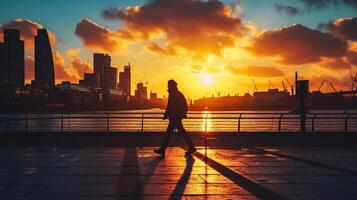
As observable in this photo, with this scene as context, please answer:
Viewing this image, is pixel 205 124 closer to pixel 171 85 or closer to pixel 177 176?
pixel 171 85

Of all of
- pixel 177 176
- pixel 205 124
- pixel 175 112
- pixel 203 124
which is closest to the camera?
pixel 177 176

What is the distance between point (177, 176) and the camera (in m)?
8.78

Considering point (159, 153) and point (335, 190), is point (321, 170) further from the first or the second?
point (159, 153)

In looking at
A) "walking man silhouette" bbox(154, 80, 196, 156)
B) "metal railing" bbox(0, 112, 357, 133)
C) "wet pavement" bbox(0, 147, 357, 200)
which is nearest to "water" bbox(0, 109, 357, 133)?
"metal railing" bbox(0, 112, 357, 133)

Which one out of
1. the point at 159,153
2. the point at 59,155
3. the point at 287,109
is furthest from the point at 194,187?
the point at 287,109

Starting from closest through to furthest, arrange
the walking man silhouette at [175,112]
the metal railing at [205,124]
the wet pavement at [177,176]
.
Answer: the wet pavement at [177,176] → the walking man silhouette at [175,112] → the metal railing at [205,124]

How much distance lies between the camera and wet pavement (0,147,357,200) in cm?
688

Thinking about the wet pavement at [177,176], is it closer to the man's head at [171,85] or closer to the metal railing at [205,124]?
the man's head at [171,85]

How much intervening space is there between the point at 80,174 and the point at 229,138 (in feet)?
35.9

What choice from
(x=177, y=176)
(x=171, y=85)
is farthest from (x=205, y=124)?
(x=177, y=176)

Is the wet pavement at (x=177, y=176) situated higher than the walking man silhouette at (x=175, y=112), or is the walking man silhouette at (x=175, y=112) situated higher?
the walking man silhouette at (x=175, y=112)

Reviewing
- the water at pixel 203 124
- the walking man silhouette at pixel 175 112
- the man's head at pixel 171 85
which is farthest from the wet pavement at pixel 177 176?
the water at pixel 203 124

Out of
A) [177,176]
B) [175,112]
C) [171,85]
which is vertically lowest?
[177,176]

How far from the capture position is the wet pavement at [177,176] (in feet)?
22.6
